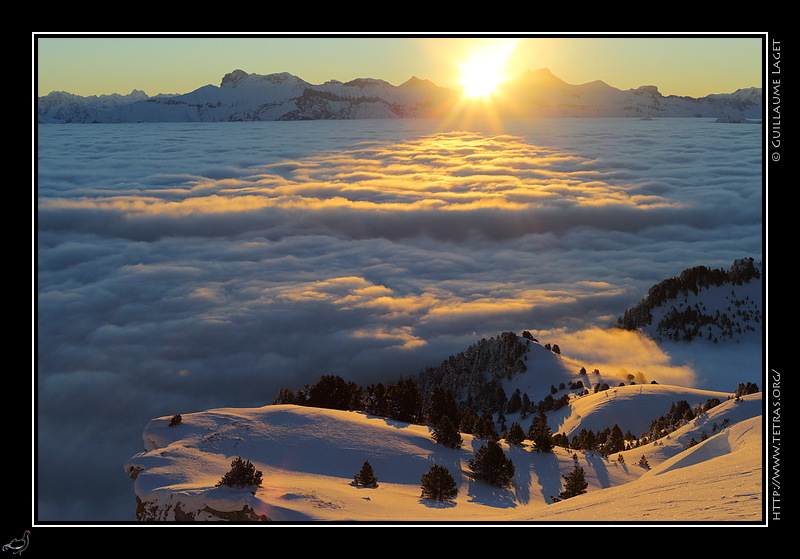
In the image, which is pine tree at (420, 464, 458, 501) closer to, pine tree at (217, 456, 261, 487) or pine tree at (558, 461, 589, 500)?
pine tree at (558, 461, 589, 500)

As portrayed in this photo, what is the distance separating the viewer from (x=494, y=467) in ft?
85.3

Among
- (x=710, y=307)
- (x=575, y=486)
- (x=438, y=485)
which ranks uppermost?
(x=710, y=307)

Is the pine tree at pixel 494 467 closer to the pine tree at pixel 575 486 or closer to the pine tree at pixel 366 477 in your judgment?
the pine tree at pixel 575 486

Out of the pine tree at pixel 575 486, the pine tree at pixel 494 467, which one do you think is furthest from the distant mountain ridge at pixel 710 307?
the pine tree at pixel 575 486

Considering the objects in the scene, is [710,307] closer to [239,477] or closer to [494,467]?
[494,467]

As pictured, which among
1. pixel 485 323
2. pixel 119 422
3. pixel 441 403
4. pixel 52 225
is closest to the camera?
pixel 441 403

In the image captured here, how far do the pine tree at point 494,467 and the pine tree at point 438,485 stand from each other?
3.56 meters

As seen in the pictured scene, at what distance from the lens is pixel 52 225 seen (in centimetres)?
18425

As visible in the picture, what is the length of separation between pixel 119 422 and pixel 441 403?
53.6 metres

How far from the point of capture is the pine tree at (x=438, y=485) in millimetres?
22453

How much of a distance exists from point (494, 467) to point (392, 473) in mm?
4110

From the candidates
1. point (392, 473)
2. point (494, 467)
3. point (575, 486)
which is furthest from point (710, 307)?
point (392, 473)
